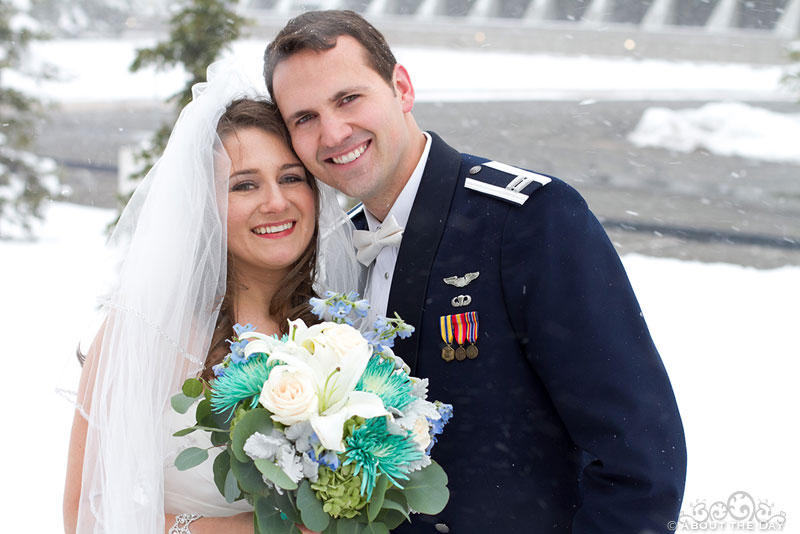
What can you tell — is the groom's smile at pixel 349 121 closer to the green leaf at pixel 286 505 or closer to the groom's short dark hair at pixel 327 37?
the groom's short dark hair at pixel 327 37

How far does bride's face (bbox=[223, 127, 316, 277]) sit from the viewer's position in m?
2.56

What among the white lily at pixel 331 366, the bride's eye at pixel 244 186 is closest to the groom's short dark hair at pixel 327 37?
the bride's eye at pixel 244 186

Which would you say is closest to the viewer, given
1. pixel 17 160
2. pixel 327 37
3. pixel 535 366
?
pixel 535 366

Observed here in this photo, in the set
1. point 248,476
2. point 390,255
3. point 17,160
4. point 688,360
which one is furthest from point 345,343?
point 17,160

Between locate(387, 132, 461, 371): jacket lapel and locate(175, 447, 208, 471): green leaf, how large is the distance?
0.62m

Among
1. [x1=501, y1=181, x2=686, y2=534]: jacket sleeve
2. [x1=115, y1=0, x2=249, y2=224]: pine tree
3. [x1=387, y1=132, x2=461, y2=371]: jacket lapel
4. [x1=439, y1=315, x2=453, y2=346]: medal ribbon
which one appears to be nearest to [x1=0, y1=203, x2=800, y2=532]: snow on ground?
[x1=387, y1=132, x2=461, y2=371]: jacket lapel

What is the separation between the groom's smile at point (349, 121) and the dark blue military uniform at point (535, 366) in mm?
136

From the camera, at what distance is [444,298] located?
2250 millimetres

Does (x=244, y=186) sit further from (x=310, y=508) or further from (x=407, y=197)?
(x=310, y=508)

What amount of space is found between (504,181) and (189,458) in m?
1.16

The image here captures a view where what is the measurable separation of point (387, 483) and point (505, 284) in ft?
2.14

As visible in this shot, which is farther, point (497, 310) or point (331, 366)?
point (497, 310)

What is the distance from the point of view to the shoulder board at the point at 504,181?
225 centimetres

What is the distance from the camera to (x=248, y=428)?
1.83 metres
